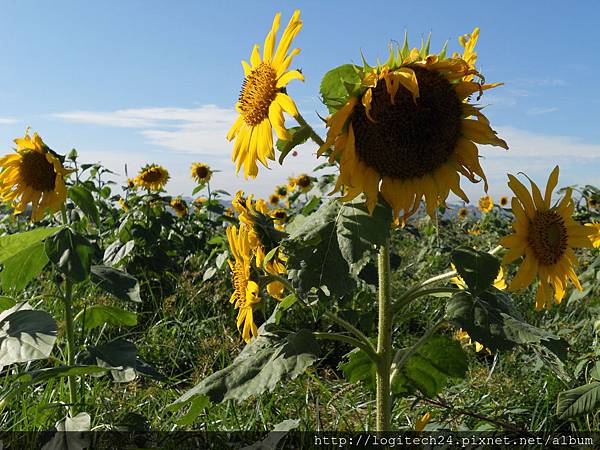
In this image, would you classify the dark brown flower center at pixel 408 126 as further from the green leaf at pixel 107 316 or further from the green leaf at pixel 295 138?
the green leaf at pixel 107 316

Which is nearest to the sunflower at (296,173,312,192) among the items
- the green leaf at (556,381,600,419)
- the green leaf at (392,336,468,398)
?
the green leaf at (556,381,600,419)

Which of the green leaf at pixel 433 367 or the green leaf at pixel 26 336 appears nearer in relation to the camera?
the green leaf at pixel 26 336

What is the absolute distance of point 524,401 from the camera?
2.51 m

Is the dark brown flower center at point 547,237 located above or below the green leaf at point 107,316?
above

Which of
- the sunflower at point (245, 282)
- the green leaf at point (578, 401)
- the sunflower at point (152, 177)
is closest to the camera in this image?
the sunflower at point (245, 282)

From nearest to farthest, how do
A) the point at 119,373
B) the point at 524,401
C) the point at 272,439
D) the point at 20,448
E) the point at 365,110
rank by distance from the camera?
the point at 365,110 < the point at 272,439 < the point at 119,373 < the point at 20,448 < the point at 524,401

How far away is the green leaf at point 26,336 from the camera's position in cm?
152

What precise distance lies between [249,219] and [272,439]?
52cm

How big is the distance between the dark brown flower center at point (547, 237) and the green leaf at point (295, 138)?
0.67 m

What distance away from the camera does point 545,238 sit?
5.15 feet

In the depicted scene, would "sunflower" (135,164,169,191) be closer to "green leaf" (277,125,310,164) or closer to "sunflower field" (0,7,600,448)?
"sunflower field" (0,7,600,448)

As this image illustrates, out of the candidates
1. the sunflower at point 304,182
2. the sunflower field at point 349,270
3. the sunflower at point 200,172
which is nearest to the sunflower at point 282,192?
the sunflower at point 304,182

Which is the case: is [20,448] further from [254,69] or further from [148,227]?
[148,227]

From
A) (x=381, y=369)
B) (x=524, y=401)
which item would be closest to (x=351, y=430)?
(x=381, y=369)
